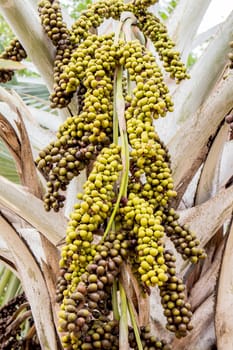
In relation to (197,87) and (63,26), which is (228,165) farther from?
(63,26)

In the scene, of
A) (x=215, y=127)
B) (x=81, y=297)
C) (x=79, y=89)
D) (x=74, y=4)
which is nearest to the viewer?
(x=81, y=297)

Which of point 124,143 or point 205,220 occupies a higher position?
point 124,143

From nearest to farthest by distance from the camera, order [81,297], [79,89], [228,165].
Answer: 1. [81,297]
2. [79,89]
3. [228,165]

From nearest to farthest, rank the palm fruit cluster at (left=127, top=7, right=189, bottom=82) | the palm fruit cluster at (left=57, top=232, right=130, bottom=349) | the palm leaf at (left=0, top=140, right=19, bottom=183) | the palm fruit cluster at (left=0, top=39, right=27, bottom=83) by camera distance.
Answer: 1. the palm fruit cluster at (left=57, top=232, right=130, bottom=349)
2. the palm fruit cluster at (left=127, top=7, right=189, bottom=82)
3. the palm fruit cluster at (left=0, top=39, right=27, bottom=83)
4. the palm leaf at (left=0, top=140, right=19, bottom=183)

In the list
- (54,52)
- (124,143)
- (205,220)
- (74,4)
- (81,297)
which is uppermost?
(74,4)

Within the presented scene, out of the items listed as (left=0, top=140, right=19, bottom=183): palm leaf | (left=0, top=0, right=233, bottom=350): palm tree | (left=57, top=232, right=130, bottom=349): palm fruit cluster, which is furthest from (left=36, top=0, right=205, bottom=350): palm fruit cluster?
(left=0, top=140, right=19, bottom=183): palm leaf

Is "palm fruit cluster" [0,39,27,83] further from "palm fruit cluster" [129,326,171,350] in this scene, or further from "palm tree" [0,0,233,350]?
"palm fruit cluster" [129,326,171,350]

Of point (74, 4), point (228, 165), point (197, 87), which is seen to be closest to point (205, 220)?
point (228, 165)

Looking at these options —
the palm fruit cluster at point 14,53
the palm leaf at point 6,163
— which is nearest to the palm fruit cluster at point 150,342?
the palm fruit cluster at point 14,53
